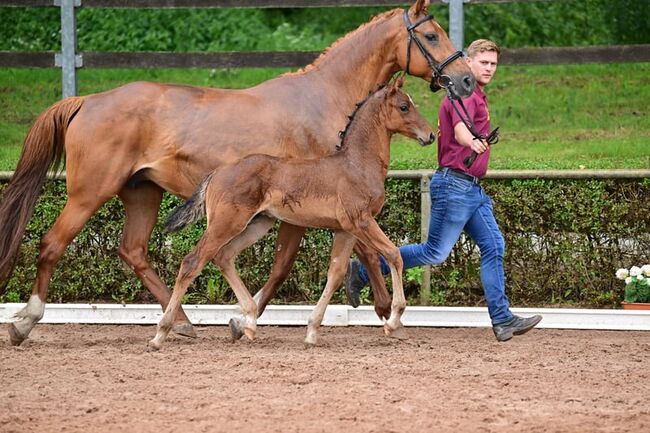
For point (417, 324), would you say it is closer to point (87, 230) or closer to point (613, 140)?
A: point (87, 230)

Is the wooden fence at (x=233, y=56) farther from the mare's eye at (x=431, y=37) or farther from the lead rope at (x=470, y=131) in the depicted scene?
Result: the lead rope at (x=470, y=131)

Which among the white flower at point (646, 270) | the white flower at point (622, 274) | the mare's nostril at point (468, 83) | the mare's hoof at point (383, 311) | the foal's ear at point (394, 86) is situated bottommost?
the mare's hoof at point (383, 311)

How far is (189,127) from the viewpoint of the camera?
7.77 metres

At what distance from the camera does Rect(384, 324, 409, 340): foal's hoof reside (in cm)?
758

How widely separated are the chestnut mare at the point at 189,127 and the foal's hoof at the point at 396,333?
0.30m

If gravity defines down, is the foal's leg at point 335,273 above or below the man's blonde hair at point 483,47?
below

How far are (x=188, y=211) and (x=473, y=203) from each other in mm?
1801

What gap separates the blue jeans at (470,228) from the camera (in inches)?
305

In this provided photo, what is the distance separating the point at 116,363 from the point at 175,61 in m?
5.00

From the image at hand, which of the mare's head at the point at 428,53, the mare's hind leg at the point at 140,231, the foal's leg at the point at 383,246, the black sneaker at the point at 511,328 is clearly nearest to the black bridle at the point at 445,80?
the mare's head at the point at 428,53

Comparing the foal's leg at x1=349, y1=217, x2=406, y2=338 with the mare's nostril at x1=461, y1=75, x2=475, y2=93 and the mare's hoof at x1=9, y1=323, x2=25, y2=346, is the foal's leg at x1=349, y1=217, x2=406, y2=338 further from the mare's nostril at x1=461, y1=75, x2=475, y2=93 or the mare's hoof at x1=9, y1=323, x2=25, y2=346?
the mare's hoof at x1=9, y1=323, x2=25, y2=346

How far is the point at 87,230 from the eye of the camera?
923 cm

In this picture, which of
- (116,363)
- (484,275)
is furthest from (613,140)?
(116,363)

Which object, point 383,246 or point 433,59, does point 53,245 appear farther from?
point 433,59
